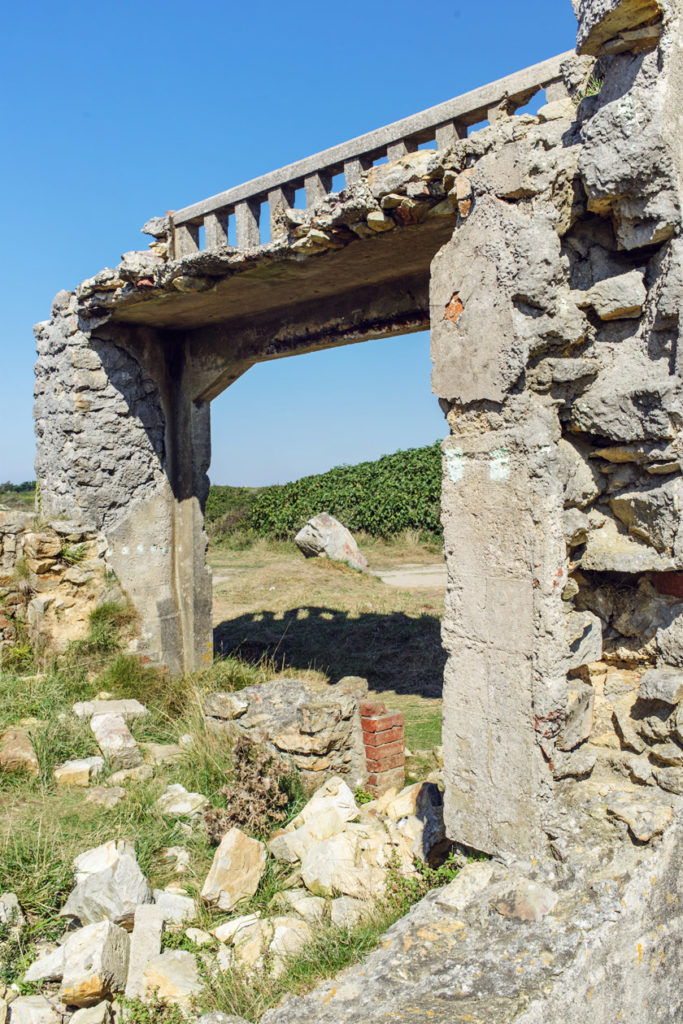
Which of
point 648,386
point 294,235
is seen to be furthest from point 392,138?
point 648,386

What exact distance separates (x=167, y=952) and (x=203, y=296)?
4.68 m

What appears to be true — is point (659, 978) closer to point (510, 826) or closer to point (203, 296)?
point (510, 826)

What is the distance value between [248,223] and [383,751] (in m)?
3.70

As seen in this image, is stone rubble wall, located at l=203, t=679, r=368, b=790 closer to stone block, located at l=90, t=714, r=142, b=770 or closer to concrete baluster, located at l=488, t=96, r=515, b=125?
stone block, located at l=90, t=714, r=142, b=770

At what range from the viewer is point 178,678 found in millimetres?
7211

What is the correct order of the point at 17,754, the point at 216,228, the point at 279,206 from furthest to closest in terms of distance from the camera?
the point at 216,228
the point at 279,206
the point at 17,754

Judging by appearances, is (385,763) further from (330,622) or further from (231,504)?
(231,504)

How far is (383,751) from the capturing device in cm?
482

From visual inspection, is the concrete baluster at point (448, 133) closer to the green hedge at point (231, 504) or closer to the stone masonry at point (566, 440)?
the stone masonry at point (566, 440)

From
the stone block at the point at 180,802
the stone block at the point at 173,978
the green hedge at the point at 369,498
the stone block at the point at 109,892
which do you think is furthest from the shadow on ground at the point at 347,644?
the green hedge at the point at 369,498

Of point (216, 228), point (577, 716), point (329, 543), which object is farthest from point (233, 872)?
point (329, 543)

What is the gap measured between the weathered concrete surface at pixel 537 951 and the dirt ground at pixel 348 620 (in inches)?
114

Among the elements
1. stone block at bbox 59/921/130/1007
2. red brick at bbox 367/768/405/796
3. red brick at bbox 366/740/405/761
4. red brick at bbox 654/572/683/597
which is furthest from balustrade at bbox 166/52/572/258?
stone block at bbox 59/921/130/1007

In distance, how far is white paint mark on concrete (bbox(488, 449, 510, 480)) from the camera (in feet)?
9.39
